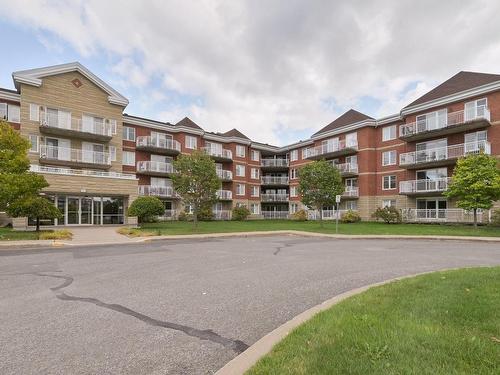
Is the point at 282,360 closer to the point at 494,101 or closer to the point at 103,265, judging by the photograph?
the point at 103,265

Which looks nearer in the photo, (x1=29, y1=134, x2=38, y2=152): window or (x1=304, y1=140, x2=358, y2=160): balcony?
(x1=29, y1=134, x2=38, y2=152): window

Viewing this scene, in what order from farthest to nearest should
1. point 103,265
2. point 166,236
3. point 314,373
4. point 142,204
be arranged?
point 142,204, point 166,236, point 103,265, point 314,373

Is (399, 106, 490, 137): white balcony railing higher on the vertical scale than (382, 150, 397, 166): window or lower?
higher

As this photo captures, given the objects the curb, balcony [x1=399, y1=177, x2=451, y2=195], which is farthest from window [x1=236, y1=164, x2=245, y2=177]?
the curb

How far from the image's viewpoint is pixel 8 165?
17281 millimetres

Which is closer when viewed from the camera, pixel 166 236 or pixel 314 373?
pixel 314 373

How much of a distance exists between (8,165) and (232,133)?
106ft

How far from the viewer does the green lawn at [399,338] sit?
3191 millimetres

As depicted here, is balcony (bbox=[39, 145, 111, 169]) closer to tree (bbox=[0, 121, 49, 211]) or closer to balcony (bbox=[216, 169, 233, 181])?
tree (bbox=[0, 121, 49, 211])

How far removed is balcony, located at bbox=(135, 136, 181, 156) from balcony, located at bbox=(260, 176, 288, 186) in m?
15.2

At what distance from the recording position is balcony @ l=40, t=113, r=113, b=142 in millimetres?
28234

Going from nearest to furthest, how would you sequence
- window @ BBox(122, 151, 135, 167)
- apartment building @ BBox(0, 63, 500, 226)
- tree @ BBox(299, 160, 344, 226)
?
apartment building @ BBox(0, 63, 500, 226), tree @ BBox(299, 160, 344, 226), window @ BBox(122, 151, 135, 167)

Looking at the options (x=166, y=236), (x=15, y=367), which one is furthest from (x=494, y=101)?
(x=15, y=367)

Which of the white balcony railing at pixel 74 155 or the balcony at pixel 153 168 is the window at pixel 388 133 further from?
the white balcony railing at pixel 74 155
